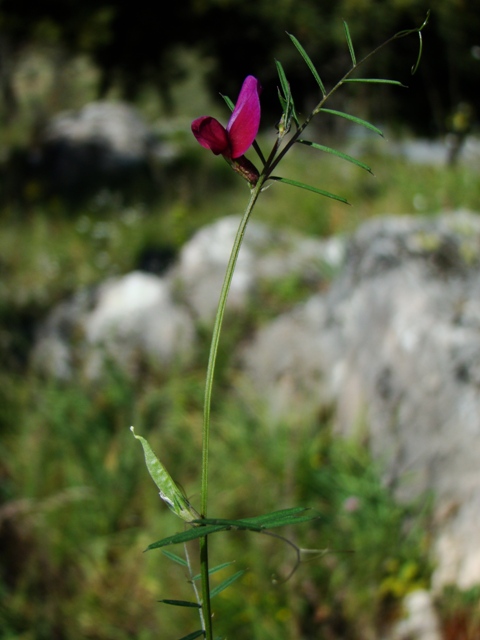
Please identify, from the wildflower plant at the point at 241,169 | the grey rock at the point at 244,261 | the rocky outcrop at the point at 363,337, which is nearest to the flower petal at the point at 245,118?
the wildflower plant at the point at 241,169

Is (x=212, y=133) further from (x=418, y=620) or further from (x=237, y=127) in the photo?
(x=418, y=620)

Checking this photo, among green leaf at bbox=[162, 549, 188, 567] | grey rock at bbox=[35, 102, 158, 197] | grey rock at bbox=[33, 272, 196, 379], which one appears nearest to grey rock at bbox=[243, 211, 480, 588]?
grey rock at bbox=[33, 272, 196, 379]

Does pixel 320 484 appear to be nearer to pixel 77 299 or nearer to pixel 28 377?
pixel 28 377

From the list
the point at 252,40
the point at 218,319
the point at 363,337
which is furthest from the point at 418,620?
the point at 252,40

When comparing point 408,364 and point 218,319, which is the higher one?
point 408,364

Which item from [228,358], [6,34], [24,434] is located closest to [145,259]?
[228,358]

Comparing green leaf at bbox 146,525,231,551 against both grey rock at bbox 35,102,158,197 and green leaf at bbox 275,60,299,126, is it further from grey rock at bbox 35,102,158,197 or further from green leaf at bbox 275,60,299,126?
grey rock at bbox 35,102,158,197
